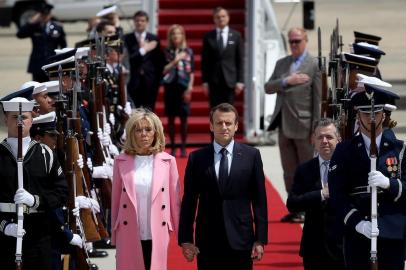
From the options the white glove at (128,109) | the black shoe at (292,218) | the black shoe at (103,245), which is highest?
the white glove at (128,109)

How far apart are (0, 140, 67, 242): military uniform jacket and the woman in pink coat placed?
0.54 metres

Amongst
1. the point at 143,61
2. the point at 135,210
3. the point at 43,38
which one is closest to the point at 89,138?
the point at 135,210

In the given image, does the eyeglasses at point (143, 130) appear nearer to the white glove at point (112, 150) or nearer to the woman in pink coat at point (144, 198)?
the woman in pink coat at point (144, 198)

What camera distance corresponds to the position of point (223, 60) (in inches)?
698

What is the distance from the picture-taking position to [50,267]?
8.82 metres

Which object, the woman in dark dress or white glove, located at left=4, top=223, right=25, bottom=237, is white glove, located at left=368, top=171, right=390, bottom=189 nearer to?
white glove, located at left=4, top=223, right=25, bottom=237

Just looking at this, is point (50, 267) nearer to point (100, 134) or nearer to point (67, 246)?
point (67, 246)

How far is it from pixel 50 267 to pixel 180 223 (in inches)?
33.8

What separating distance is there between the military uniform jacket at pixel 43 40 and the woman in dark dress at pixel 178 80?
77.8 inches

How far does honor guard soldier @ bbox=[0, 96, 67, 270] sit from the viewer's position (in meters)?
8.70

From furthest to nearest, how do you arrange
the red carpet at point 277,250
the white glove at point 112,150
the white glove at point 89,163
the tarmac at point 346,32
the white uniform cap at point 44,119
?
the tarmac at point 346,32 → the white glove at point 112,150 → the red carpet at point 277,250 → the white glove at point 89,163 → the white uniform cap at point 44,119

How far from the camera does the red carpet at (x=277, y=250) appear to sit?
11.8 meters

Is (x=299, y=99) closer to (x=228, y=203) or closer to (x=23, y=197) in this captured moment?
(x=228, y=203)

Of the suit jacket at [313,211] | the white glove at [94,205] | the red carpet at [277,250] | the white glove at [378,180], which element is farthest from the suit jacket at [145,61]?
the white glove at [378,180]
